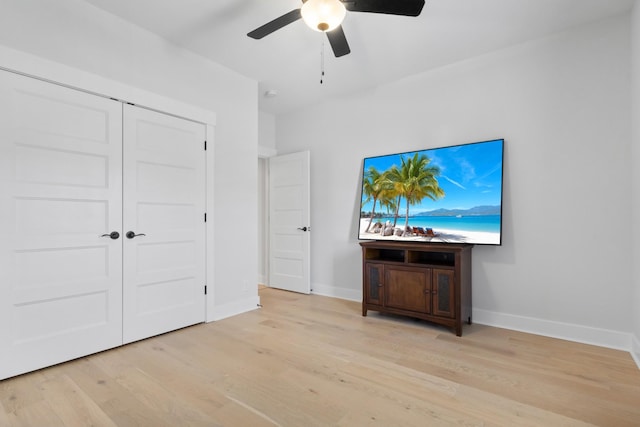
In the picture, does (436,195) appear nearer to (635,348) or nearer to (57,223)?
(635,348)

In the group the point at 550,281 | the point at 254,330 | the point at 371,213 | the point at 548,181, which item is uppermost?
the point at 548,181

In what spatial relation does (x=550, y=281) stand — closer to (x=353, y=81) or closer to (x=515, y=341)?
(x=515, y=341)

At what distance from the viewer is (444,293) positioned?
122 inches

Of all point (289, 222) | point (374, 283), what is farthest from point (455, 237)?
point (289, 222)

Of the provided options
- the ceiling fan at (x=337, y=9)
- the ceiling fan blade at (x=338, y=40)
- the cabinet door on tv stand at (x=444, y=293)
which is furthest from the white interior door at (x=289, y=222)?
the ceiling fan at (x=337, y=9)

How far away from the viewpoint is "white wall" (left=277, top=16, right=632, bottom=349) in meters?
2.77

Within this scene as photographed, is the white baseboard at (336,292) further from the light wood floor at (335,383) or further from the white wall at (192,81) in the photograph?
the light wood floor at (335,383)

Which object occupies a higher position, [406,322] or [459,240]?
[459,240]

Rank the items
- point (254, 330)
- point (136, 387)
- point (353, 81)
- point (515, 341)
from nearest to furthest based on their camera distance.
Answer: point (136, 387), point (515, 341), point (254, 330), point (353, 81)

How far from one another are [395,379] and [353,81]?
3358mm

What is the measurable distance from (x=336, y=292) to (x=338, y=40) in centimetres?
318

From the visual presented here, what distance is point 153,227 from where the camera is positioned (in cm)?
303

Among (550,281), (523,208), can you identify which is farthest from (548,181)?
(550,281)

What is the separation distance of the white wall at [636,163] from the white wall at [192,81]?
11.7 feet
